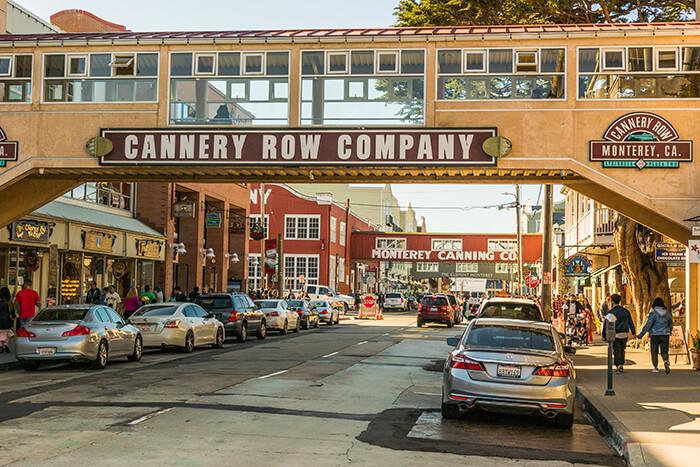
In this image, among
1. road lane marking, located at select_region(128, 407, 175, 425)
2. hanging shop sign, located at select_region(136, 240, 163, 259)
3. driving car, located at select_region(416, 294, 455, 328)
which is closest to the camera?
road lane marking, located at select_region(128, 407, 175, 425)

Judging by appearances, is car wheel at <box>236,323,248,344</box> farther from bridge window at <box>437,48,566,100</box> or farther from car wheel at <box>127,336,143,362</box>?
bridge window at <box>437,48,566,100</box>

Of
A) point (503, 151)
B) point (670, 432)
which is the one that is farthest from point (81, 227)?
point (670, 432)

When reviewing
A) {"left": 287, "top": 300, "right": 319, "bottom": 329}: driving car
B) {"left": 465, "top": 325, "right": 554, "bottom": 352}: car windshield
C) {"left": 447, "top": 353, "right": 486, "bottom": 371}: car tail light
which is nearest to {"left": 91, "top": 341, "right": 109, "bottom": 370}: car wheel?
{"left": 465, "top": 325, "right": 554, "bottom": 352}: car windshield

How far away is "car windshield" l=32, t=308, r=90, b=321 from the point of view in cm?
1781

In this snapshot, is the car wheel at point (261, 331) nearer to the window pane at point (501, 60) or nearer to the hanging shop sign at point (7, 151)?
the hanging shop sign at point (7, 151)

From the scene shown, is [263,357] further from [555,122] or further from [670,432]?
[670,432]

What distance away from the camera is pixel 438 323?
42.9 metres

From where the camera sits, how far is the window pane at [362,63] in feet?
65.9

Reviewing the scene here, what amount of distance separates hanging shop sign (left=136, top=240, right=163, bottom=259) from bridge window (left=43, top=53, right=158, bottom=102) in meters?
14.7

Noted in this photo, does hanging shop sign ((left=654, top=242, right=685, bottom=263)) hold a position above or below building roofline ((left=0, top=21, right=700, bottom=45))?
below

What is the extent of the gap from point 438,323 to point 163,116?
25357 mm

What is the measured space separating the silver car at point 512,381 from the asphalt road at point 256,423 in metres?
0.34

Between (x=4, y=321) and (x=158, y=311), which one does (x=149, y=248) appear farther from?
(x=4, y=321)

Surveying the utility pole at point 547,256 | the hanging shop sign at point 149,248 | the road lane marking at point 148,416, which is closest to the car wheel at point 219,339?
the hanging shop sign at point 149,248
